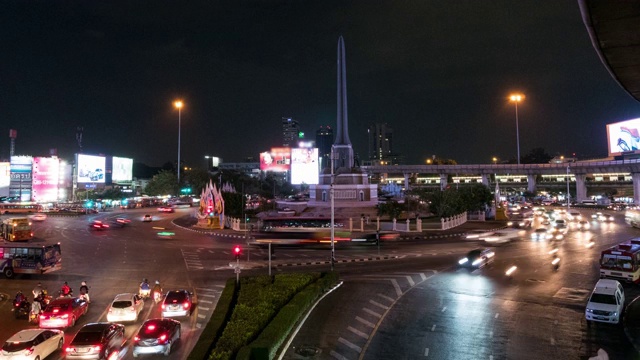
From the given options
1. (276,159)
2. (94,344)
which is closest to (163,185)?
(276,159)

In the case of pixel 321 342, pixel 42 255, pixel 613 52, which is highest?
pixel 613 52

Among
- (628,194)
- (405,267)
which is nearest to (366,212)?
(405,267)

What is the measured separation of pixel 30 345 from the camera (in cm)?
1384

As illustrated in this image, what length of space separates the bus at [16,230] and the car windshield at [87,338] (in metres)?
35.7

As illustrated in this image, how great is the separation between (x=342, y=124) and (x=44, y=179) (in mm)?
60162

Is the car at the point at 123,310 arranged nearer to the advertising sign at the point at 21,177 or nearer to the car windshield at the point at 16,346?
the car windshield at the point at 16,346

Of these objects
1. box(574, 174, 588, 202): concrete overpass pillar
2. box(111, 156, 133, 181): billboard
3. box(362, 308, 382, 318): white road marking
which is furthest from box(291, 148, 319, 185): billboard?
box(574, 174, 588, 202): concrete overpass pillar

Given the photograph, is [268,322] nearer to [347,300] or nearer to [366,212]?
[347,300]

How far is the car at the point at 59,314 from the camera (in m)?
17.6

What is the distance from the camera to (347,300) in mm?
21234

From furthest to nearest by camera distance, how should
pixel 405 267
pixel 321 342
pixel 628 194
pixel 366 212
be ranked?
pixel 628 194, pixel 366 212, pixel 405 267, pixel 321 342

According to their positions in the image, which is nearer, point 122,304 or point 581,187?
point 122,304

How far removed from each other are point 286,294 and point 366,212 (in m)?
49.0

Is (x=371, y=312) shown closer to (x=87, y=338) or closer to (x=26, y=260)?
(x=87, y=338)
